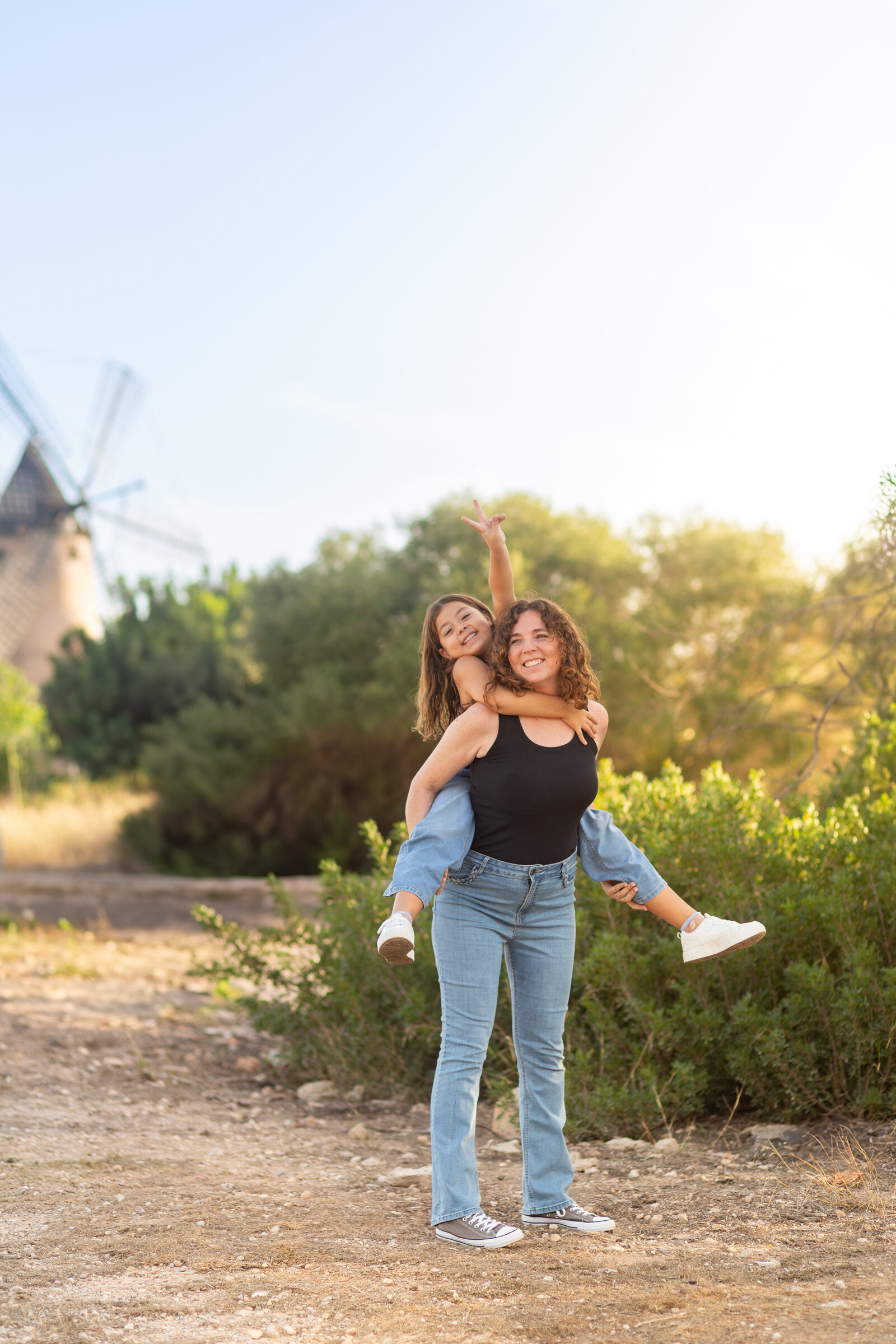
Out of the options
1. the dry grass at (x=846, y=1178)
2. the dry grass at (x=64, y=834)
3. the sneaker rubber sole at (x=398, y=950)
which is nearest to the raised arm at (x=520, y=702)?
the sneaker rubber sole at (x=398, y=950)

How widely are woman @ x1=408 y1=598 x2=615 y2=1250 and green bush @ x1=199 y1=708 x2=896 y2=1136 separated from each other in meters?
1.11

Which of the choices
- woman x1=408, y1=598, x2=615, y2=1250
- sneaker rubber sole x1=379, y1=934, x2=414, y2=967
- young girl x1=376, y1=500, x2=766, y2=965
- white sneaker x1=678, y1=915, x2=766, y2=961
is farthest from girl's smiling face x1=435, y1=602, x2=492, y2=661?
white sneaker x1=678, y1=915, x2=766, y2=961

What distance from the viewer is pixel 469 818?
10.0ft

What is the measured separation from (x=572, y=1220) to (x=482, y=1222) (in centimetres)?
30

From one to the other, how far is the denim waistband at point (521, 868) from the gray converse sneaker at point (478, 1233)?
38.1 inches

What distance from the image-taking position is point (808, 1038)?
13.9ft

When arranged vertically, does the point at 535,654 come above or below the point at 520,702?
above

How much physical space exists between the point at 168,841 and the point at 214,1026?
12935mm

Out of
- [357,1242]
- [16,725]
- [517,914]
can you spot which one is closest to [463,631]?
[517,914]

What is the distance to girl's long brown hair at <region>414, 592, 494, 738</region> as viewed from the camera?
342cm

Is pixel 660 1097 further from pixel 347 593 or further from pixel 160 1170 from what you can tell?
pixel 347 593

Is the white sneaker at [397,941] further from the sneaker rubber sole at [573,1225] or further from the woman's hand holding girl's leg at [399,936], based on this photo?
the sneaker rubber sole at [573,1225]

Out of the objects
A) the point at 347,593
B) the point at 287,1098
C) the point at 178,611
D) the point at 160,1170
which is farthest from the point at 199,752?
the point at 160,1170

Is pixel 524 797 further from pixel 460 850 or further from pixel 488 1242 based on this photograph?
pixel 488 1242
